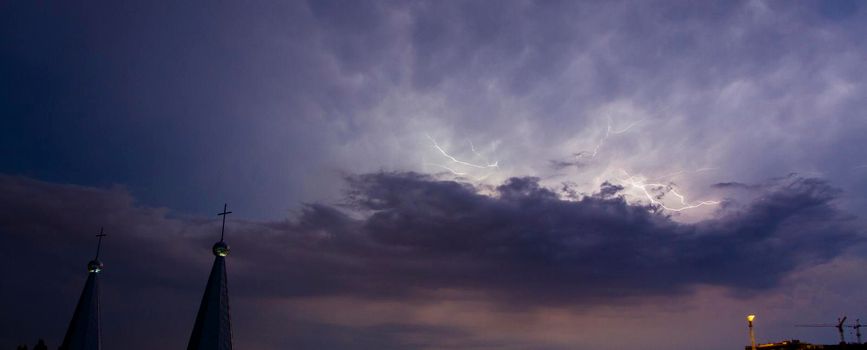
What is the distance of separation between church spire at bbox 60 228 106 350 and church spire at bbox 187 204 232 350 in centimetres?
1422

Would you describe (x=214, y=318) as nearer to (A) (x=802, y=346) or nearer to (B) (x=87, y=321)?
(B) (x=87, y=321)

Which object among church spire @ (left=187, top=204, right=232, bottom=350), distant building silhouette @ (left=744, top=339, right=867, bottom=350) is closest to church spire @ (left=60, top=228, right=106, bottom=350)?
church spire @ (left=187, top=204, right=232, bottom=350)

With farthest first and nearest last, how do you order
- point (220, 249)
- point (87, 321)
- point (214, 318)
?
point (87, 321) < point (220, 249) < point (214, 318)

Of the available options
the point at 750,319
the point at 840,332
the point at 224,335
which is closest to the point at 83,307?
the point at 224,335

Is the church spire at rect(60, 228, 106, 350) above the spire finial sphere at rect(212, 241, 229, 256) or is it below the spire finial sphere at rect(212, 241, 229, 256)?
below

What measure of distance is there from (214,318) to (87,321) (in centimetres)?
1578

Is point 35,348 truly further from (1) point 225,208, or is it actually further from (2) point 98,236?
(1) point 225,208

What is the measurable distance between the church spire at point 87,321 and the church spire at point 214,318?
46.6ft

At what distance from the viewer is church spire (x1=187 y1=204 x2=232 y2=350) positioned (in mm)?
29359

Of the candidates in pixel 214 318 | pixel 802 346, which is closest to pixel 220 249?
pixel 214 318

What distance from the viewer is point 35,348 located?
213 feet

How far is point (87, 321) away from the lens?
39.8 m

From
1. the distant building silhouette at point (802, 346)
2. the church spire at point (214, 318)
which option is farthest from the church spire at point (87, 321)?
the distant building silhouette at point (802, 346)

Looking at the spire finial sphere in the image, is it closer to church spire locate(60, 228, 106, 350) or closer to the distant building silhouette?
church spire locate(60, 228, 106, 350)
